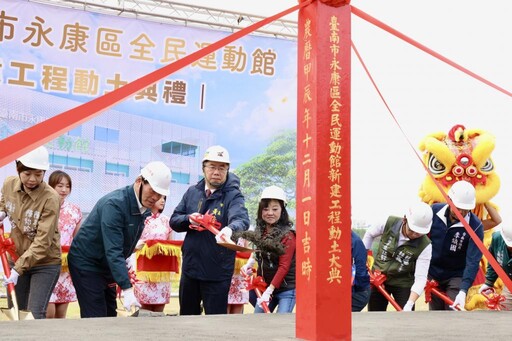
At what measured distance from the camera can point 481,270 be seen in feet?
25.2

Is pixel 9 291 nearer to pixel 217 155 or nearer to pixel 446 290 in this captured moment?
pixel 217 155

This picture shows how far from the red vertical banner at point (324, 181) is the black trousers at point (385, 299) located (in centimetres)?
316

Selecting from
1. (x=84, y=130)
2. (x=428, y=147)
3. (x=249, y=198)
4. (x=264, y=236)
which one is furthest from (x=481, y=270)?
(x=84, y=130)

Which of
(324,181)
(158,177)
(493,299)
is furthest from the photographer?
(493,299)

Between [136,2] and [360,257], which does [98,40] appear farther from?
[360,257]

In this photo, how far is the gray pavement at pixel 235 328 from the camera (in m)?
2.55

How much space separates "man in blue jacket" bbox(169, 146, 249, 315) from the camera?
186 inches

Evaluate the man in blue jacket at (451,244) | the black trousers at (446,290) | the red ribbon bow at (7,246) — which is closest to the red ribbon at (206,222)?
the red ribbon bow at (7,246)

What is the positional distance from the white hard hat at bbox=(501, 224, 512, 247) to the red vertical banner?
3.42 m

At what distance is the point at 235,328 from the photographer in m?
2.90

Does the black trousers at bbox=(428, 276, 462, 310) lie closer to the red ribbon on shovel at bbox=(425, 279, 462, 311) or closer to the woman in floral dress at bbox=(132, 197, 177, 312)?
the red ribbon on shovel at bbox=(425, 279, 462, 311)

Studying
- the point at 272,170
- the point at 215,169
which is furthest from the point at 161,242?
the point at 215,169

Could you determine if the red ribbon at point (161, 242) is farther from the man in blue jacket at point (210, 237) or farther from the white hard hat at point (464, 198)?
the white hard hat at point (464, 198)

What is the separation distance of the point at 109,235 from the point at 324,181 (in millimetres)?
1917
